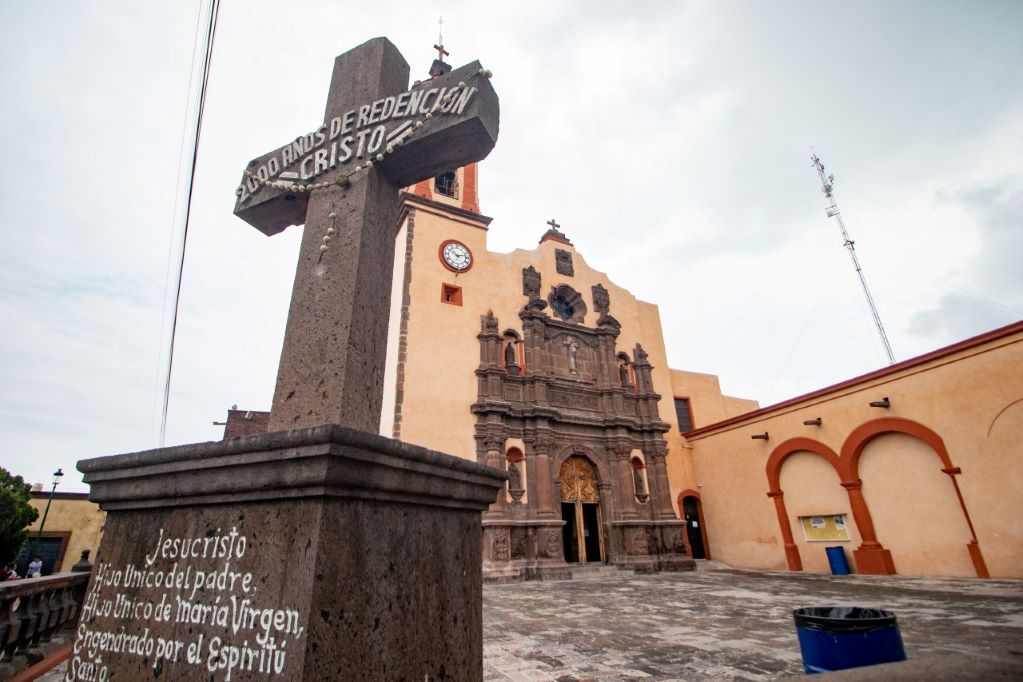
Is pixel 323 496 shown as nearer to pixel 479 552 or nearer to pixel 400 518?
pixel 400 518

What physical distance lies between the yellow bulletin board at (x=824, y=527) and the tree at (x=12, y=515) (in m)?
20.1

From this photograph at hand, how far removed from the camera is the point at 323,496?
1.39m

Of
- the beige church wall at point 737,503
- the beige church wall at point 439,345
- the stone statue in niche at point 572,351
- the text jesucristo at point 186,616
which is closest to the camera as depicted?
the text jesucristo at point 186,616

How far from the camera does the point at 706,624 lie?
6.03m

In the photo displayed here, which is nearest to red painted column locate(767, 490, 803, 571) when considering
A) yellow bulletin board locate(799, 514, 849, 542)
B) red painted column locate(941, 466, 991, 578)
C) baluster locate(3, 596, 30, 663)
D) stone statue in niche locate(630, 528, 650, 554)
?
yellow bulletin board locate(799, 514, 849, 542)

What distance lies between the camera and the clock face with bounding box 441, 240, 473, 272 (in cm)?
1520

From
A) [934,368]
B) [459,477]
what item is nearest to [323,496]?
[459,477]

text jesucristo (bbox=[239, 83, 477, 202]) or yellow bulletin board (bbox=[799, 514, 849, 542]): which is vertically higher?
text jesucristo (bbox=[239, 83, 477, 202])

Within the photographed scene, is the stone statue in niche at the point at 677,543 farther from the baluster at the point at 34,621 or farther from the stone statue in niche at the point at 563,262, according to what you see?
the baluster at the point at 34,621

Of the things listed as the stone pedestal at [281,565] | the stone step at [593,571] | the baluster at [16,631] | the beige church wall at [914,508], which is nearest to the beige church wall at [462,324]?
the stone step at [593,571]

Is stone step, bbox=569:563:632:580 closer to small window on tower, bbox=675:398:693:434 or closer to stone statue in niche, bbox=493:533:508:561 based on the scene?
stone statue in niche, bbox=493:533:508:561

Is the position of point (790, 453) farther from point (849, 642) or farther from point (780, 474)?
point (849, 642)

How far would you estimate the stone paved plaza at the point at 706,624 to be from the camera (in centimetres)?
416

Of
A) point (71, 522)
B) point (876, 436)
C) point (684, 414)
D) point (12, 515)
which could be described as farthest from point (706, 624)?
point (71, 522)
